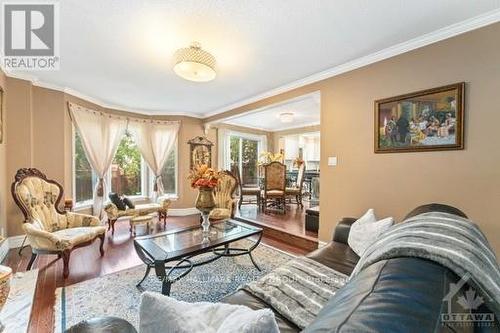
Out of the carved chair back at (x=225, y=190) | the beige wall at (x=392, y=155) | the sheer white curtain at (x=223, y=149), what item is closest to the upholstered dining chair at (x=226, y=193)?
the carved chair back at (x=225, y=190)

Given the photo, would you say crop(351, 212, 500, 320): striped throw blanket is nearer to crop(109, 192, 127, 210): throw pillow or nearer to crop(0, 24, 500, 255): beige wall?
crop(0, 24, 500, 255): beige wall

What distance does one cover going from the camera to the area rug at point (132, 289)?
192cm

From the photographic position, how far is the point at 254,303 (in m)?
1.37

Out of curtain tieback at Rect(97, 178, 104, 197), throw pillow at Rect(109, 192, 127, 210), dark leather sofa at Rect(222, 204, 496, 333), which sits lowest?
throw pillow at Rect(109, 192, 127, 210)

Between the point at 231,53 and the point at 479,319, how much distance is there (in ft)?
9.37

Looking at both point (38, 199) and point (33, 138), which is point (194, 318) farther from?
point (33, 138)

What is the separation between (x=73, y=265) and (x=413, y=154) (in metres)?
4.20

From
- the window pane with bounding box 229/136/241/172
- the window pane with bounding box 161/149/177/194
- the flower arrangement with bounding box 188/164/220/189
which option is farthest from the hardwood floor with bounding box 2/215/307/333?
the window pane with bounding box 229/136/241/172

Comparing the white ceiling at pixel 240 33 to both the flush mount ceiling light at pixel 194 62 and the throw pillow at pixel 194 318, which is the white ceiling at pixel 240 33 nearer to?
the flush mount ceiling light at pixel 194 62

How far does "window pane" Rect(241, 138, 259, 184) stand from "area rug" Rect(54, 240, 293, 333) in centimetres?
495

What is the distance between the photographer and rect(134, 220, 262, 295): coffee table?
1.93 metres

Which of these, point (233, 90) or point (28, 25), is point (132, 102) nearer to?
point (233, 90)

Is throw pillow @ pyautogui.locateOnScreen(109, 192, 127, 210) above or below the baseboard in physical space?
above

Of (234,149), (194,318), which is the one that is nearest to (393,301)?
(194,318)
